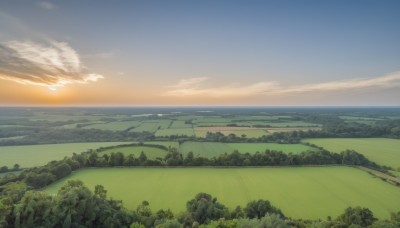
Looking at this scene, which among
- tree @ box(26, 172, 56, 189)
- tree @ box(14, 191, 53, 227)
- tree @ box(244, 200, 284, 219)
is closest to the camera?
tree @ box(14, 191, 53, 227)

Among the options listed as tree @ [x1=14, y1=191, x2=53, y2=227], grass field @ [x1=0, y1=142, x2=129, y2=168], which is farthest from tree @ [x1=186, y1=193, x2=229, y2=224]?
grass field @ [x1=0, y1=142, x2=129, y2=168]

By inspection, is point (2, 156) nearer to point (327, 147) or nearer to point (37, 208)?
point (37, 208)

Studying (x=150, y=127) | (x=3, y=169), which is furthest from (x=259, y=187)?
(x=150, y=127)

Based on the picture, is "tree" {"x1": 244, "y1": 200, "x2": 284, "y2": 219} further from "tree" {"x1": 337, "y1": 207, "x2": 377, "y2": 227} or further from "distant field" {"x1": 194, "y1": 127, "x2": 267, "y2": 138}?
"distant field" {"x1": 194, "y1": 127, "x2": 267, "y2": 138}

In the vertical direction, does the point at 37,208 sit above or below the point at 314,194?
above

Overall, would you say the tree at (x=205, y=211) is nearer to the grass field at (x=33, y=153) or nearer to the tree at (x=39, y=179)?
the tree at (x=39, y=179)

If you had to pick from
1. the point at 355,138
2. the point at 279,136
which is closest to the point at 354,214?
the point at 279,136

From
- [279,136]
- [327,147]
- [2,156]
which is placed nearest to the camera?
[2,156]
